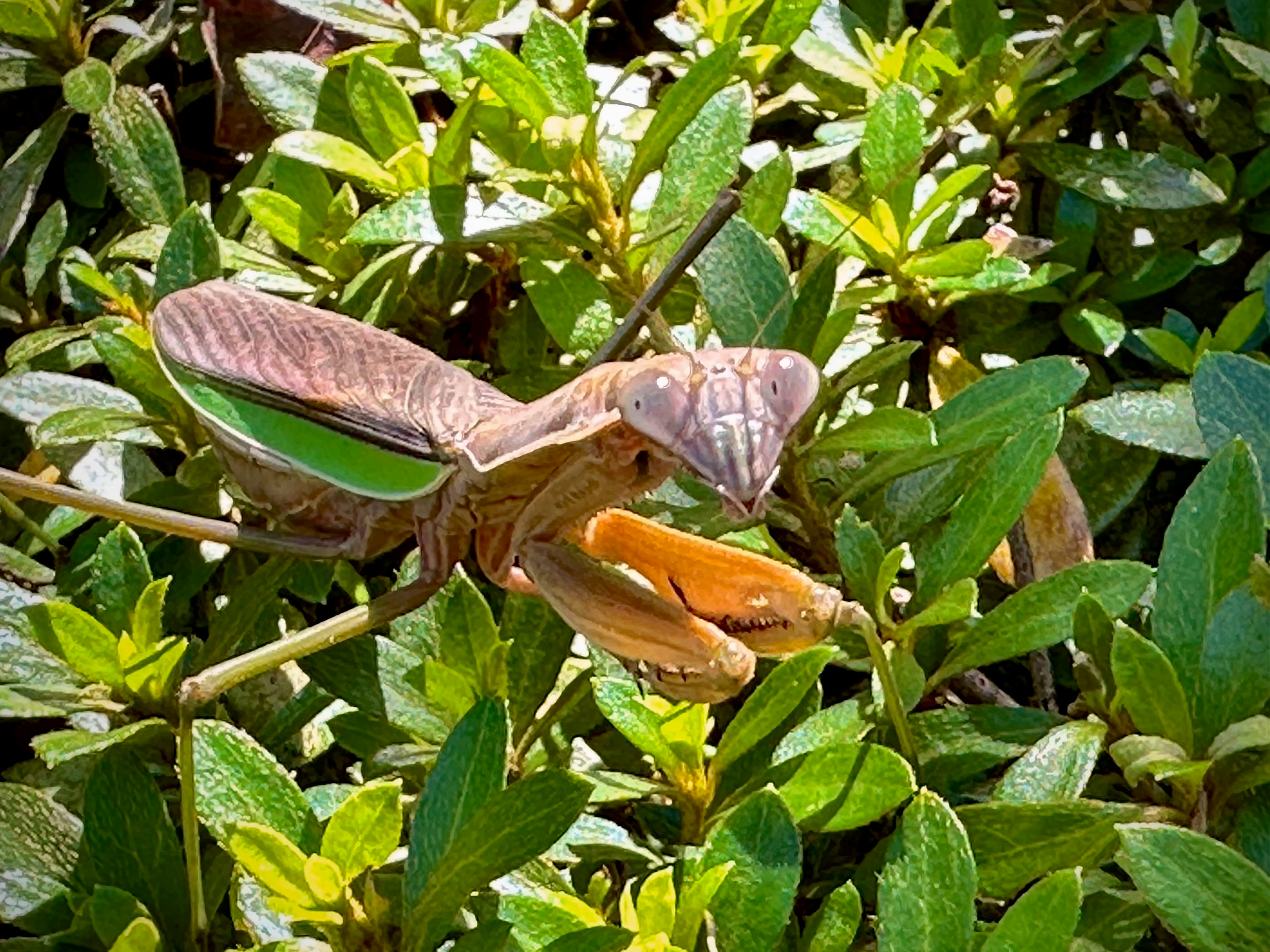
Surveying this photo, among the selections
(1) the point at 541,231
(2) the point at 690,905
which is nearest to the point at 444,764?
(2) the point at 690,905

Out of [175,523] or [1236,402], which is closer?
[1236,402]

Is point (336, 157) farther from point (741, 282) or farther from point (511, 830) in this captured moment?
point (511, 830)

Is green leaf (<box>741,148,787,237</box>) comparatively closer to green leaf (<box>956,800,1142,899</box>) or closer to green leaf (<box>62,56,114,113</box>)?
green leaf (<box>956,800,1142,899</box>)

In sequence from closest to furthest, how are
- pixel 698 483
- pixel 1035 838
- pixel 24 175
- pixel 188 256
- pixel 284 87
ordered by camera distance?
pixel 1035 838 → pixel 698 483 → pixel 188 256 → pixel 284 87 → pixel 24 175

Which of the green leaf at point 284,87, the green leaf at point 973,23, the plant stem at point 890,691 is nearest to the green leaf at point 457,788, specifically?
the plant stem at point 890,691

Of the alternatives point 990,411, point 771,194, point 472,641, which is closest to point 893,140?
point 771,194

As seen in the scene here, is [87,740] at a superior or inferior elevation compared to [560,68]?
inferior

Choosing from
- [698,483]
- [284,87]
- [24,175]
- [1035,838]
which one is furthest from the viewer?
[24,175]

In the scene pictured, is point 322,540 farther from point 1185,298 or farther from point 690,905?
point 1185,298

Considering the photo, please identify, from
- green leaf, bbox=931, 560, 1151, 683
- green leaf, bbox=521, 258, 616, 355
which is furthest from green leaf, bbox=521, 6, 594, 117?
green leaf, bbox=931, 560, 1151, 683
